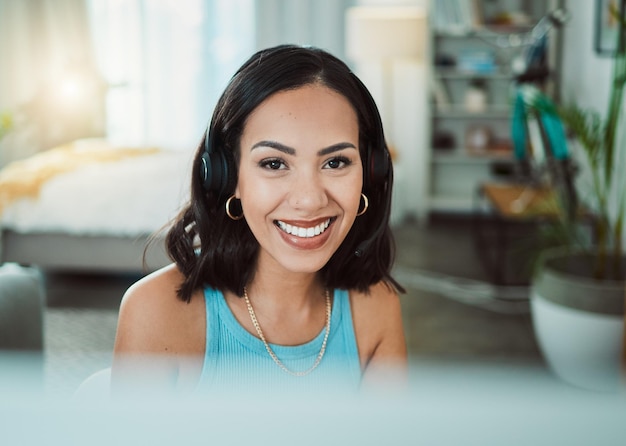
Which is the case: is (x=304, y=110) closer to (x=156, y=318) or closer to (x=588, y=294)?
(x=156, y=318)

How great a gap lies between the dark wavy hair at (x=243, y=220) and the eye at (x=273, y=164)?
63 mm

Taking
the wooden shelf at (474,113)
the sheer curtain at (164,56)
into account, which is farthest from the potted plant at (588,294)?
the sheer curtain at (164,56)

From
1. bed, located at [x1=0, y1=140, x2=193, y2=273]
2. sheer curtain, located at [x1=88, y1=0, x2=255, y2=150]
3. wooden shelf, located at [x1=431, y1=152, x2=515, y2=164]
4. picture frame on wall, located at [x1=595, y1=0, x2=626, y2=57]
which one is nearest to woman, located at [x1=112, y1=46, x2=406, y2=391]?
bed, located at [x1=0, y1=140, x2=193, y2=273]

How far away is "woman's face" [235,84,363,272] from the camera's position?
0.75 m

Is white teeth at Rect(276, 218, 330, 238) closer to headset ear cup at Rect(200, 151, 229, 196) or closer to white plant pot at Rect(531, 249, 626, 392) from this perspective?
headset ear cup at Rect(200, 151, 229, 196)

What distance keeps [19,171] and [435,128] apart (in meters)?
3.09

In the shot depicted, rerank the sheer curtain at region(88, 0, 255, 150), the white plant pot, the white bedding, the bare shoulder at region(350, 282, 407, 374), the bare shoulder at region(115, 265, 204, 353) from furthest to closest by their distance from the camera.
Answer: the sheer curtain at region(88, 0, 255, 150) → the white bedding → the white plant pot → the bare shoulder at region(350, 282, 407, 374) → the bare shoulder at region(115, 265, 204, 353)

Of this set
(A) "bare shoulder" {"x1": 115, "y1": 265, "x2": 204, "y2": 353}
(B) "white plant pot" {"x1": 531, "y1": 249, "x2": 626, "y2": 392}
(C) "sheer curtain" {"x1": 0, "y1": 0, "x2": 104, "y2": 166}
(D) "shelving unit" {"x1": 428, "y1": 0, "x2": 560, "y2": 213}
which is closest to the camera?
(A) "bare shoulder" {"x1": 115, "y1": 265, "x2": 204, "y2": 353}

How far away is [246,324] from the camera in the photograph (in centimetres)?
94

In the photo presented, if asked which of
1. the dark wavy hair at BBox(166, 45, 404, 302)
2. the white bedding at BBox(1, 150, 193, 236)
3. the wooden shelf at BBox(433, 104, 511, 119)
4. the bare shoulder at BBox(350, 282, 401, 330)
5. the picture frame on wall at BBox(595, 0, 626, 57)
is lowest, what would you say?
the white bedding at BBox(1, 150, 193, 236)

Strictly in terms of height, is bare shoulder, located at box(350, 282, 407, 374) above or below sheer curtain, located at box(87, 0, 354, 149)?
below

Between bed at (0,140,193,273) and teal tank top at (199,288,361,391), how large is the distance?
90.2 inches

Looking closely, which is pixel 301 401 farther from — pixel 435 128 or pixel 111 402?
pixel 435 128

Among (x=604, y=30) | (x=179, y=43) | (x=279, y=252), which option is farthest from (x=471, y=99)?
(x=279, y=252)
